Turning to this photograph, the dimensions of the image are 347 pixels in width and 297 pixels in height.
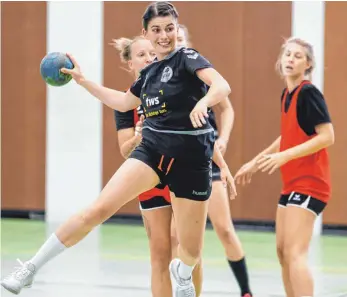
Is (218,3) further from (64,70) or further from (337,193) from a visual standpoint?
(64,70)

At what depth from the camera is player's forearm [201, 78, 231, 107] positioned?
419 cm

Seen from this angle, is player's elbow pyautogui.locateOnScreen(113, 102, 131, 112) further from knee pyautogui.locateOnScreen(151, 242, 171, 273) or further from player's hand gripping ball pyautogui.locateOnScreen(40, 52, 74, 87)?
knee pyautogui.locateOnScreen(151, 242, 171, 273)

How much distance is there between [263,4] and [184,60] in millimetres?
5519

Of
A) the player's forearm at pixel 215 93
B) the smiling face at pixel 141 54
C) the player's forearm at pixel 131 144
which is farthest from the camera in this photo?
the smiling face at pixel 141 54

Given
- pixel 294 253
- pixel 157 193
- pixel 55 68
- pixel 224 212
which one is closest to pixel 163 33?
pixel 55 68

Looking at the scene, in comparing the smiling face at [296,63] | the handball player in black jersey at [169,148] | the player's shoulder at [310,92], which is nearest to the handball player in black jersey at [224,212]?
the smiling face at [296,63]

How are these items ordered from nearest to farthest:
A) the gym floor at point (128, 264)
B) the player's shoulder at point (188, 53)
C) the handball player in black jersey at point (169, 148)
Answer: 1. the handball player in black jersey at point (169, 148)
2. the player's shoulder at point (188, 53)
3. the gym floor at point (128, 264)

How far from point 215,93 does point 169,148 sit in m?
0.45

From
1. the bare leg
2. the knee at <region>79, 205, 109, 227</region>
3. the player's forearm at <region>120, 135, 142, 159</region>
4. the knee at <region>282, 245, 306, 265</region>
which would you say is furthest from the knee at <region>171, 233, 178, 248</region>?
the knee at <region>79, 205, 109, 227</region>

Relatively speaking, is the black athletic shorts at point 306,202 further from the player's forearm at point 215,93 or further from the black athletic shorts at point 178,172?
the player's forearm at point 215,93

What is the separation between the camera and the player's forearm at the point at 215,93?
4188 mm

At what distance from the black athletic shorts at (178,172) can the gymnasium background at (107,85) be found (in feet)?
17.4

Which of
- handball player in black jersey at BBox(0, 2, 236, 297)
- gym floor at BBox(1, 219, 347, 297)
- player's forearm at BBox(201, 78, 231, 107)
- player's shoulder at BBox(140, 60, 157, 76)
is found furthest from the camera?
gym floor at BBox(1, 219, 347, 297)

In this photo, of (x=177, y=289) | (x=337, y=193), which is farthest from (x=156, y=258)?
(x=337, y=193)
